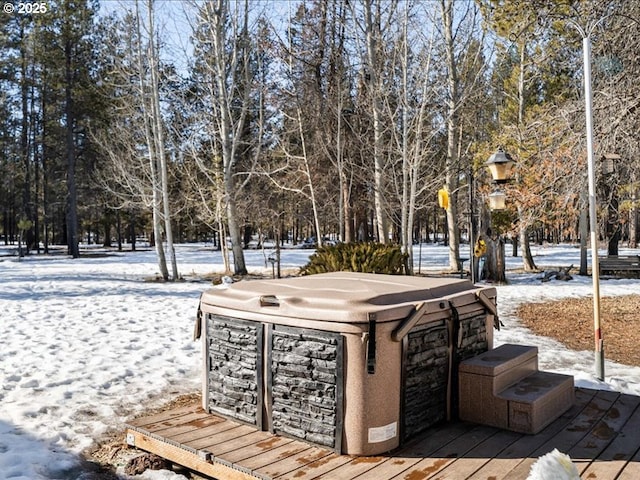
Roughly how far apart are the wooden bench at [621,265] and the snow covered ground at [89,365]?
5.93m

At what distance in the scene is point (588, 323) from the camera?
28.8ft

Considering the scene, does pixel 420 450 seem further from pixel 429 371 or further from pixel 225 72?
pixel 225 72

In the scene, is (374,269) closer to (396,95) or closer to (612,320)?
(612,320)

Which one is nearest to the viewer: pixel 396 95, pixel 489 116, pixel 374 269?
pixel 374 269

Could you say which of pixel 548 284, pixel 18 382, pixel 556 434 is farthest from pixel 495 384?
pixel 548 284

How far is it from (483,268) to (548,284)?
179 centimetres

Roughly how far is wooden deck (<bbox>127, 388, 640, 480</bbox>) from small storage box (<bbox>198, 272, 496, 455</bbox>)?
0.12 meters

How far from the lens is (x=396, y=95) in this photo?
52.9 feet

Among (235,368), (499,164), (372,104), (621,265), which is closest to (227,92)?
(372,104)

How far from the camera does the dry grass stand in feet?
23.0

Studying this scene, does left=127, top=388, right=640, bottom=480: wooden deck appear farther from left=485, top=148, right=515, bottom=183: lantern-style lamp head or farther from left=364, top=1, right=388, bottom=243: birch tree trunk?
left=364, top=1, right=388, bottom=243: birch tree trunk

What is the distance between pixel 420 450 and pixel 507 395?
31.8 inches

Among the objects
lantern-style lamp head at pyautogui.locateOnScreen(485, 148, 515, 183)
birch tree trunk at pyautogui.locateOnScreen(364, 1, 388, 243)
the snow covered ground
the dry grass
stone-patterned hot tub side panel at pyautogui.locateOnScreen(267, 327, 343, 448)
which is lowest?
the dry grass

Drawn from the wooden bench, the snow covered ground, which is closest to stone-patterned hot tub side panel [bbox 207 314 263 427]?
the snow covered ground
